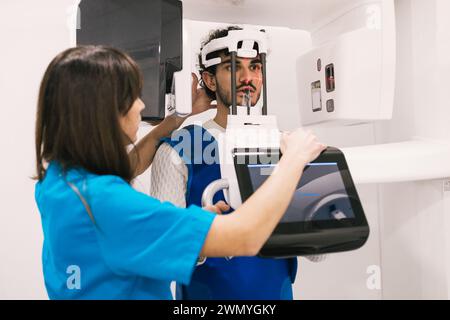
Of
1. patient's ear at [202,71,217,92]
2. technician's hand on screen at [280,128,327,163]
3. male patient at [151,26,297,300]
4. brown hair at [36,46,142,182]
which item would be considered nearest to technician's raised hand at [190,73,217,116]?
patient's ear at [202,71,217,92]

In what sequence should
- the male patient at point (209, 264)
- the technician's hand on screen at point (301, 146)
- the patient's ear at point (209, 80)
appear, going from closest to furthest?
the technician's hand on screen at point (301, 146) → the male patient at point (209, 264) → the patient's ear at point (209, 80)

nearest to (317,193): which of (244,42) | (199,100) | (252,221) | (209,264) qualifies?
(252,221)

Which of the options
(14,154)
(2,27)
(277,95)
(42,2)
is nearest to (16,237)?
(14,154)

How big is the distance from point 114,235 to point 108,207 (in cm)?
6

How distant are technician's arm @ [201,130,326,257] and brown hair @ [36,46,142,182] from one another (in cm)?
26

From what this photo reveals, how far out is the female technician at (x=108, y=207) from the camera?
838mm

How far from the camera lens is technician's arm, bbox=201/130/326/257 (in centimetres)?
86

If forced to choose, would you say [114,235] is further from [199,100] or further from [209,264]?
[199,100]

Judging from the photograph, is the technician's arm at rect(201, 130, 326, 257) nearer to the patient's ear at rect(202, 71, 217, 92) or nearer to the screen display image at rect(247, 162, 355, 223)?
the screen display image at rect(247, 162, 355, 223)

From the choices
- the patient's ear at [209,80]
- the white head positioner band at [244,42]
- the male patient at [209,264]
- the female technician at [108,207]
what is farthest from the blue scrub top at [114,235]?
the patient's ear at [209,80]

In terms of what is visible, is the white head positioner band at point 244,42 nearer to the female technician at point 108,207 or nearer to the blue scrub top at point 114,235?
the female technician at point 108,207

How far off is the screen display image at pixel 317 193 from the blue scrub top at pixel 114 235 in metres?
0.29

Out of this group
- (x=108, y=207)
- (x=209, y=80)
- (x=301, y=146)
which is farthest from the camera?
(x=209, y=80)

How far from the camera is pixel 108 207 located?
829 millimetres
